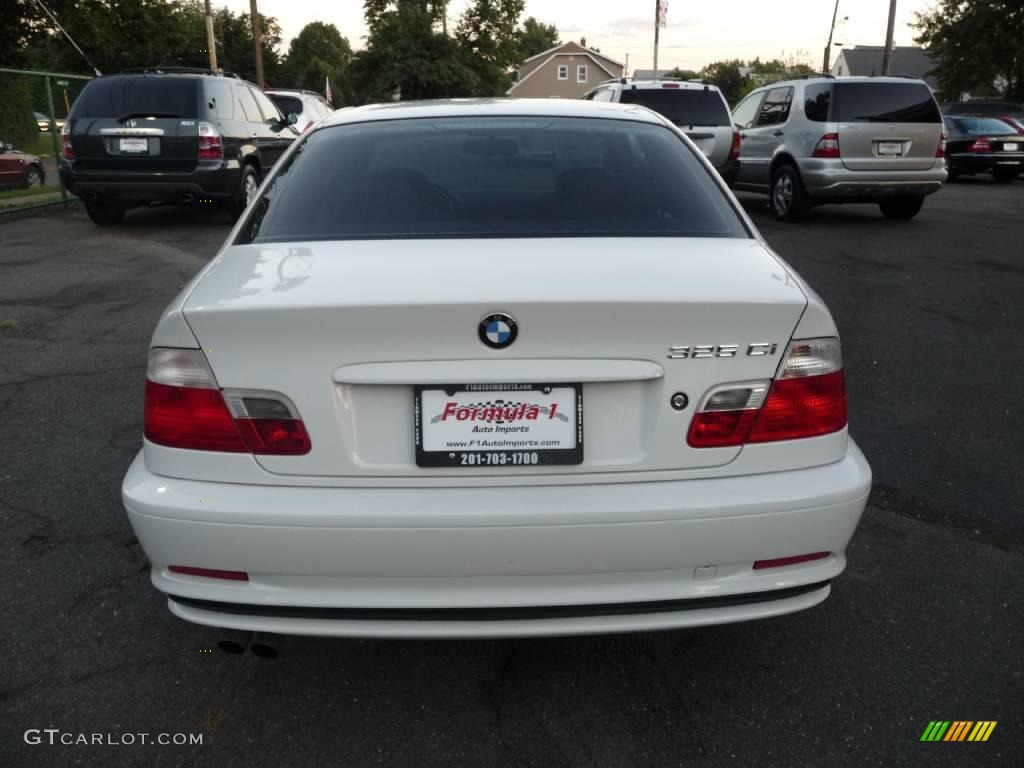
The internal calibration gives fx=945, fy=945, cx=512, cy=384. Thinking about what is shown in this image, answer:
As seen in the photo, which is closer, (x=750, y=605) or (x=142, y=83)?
(x=750, y=605)

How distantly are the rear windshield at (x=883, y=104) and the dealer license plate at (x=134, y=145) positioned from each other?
851 cm

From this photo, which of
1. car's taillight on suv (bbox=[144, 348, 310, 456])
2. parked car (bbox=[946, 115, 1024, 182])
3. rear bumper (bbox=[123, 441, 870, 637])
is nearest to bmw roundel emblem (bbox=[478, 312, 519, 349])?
rear bumper (bbox=[123, 441, 870, 637])

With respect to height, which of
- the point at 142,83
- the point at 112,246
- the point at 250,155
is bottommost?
the point at 112,246

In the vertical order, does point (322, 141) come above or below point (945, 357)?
above

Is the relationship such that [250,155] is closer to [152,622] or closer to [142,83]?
[142,83]

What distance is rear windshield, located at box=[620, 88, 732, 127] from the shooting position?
537 inches

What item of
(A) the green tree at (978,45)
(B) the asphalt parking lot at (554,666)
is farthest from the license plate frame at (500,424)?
(A) the green tree at (978,45)

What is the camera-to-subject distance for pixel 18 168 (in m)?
16.3

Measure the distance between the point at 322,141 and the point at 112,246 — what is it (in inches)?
321

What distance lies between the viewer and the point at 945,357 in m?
6.09

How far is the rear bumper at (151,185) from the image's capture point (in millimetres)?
11133

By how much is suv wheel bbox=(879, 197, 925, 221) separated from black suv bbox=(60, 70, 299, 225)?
342 inches

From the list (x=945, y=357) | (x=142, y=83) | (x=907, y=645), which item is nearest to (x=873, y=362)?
(x=945, y=357)

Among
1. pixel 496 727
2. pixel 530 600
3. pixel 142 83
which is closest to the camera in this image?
pixel 530 600
